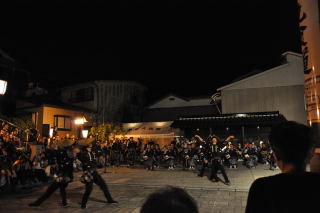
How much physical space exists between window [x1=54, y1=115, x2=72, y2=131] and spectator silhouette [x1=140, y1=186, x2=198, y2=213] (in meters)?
23.7

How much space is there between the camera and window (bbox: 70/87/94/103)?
27781 mm

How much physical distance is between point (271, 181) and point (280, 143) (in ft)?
0.96

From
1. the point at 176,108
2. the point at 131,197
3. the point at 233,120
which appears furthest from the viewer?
the point at 176,108

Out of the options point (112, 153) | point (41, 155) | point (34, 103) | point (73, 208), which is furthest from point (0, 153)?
point (34, 103)

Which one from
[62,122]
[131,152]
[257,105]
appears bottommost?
[131,152]

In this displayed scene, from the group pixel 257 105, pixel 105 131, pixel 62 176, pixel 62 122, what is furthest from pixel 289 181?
pixel 62 122

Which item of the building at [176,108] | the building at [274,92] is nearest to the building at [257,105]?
the building at [274,92]

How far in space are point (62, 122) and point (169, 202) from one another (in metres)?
24.5

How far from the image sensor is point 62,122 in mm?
23906

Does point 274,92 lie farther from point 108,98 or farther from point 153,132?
point 108,98

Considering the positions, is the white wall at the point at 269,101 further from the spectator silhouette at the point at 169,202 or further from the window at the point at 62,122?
the spectator silhouette at the point at 169,202

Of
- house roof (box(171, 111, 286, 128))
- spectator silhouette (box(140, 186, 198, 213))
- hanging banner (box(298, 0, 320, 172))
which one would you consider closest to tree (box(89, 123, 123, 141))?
house roof (box(171, 111, 286, 128))

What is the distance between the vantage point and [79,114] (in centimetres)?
2552

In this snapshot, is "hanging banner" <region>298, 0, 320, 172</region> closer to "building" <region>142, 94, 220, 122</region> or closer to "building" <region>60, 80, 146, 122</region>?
"building" <region>142, 94, 220, 122</region>
